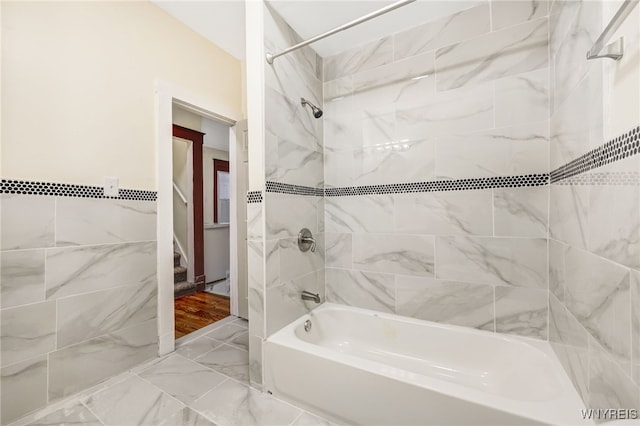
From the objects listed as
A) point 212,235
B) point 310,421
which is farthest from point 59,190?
point 212,235

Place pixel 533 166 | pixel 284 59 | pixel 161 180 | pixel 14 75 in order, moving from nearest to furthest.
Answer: pixel 14 75 < pixel 533 166 < pixel 284 59 < pixel 161 180

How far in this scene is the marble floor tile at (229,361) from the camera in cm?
166

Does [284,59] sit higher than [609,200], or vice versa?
[284,59]

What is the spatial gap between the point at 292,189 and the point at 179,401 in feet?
4.49

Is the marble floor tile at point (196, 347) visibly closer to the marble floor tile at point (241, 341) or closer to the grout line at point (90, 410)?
the marble floor tile at point (241, 341)

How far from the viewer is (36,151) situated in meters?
1.30

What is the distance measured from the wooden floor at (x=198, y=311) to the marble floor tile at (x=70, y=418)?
0.83m

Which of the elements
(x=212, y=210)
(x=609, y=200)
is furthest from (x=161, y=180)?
(x=212, y=210)

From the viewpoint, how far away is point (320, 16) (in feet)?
5.51

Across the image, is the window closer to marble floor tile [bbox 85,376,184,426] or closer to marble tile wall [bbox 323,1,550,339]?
marble tile wall [bbox 323,1,550,339]

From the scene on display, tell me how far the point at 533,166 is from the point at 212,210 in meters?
4.23

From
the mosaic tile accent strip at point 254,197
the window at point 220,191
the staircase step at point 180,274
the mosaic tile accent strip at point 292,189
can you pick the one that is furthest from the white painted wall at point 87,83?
the window at point 220,191

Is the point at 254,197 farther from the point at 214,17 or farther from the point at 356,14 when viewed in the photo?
the point at 214,17

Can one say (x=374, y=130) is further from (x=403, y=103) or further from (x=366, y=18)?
(x=366, y=18)
